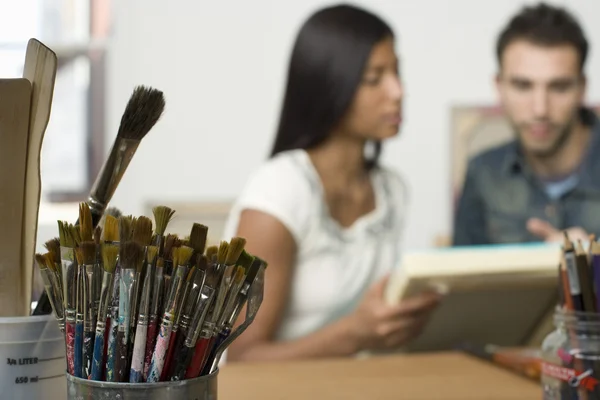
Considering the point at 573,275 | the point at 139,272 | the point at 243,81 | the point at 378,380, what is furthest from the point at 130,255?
the point at 243,81

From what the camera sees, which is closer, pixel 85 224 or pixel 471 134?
pixel 85 224

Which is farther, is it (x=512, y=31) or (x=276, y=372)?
(x=512, y=31)

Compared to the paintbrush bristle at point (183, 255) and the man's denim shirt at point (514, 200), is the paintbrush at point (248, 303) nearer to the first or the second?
the paintbrush bristle at point (183, 255)

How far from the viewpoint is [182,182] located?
108cm

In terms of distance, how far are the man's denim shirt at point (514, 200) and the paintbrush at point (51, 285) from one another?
94 cm

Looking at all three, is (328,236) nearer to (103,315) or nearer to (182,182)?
(182,182)

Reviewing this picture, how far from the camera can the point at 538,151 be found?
1.22 meters

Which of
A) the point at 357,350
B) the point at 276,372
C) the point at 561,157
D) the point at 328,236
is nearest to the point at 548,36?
the point at 561,157

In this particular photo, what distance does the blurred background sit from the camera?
1.06m

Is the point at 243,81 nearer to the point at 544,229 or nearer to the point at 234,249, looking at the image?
the point at 544,229

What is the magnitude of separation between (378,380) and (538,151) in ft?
2.36

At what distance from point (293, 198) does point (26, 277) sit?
1.93ft

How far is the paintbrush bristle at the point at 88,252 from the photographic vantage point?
0.31m

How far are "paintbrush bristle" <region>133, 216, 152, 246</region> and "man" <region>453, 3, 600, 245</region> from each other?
3.06ft
